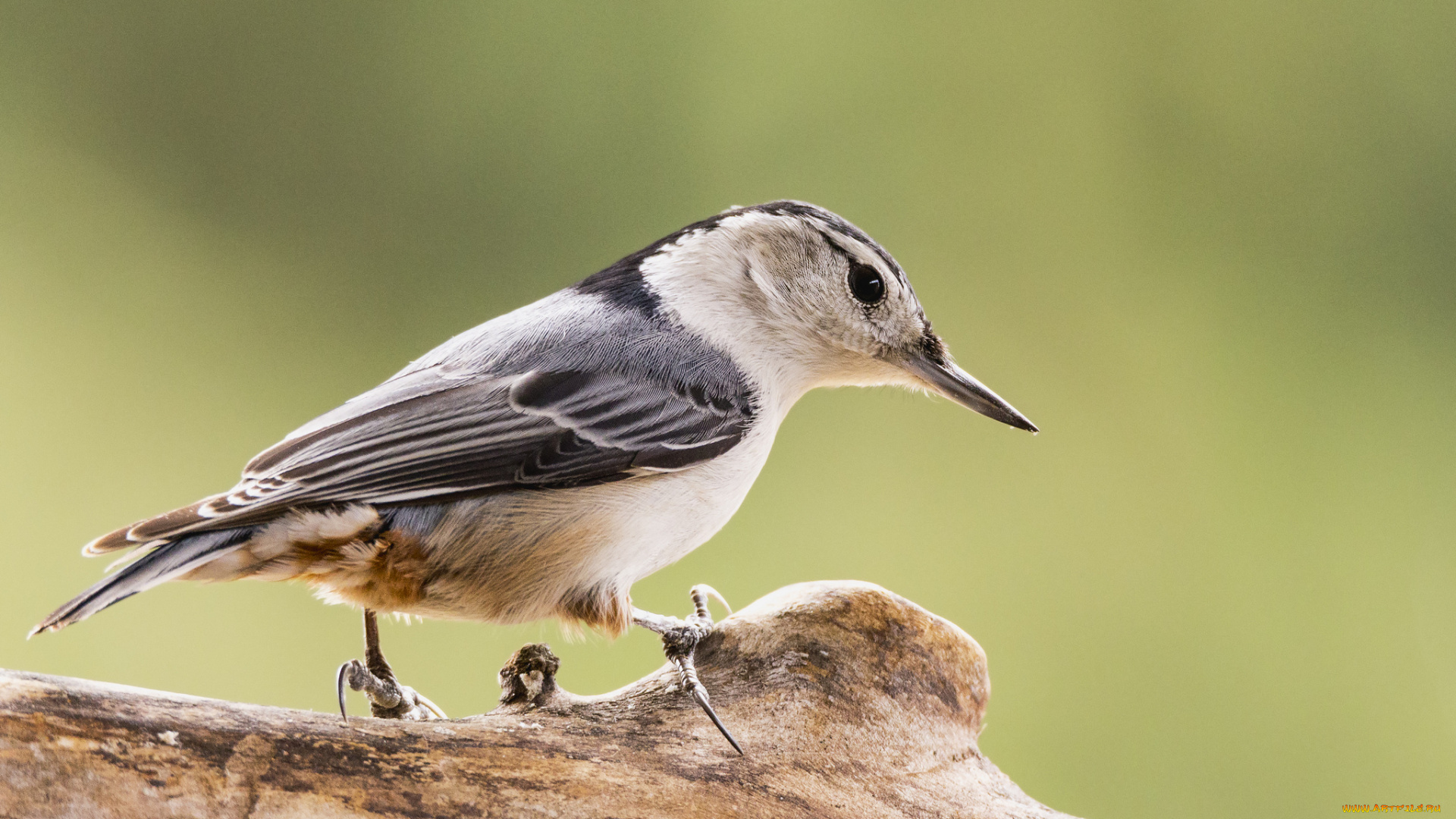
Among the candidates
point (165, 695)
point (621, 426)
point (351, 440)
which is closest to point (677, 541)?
point (621, 426)

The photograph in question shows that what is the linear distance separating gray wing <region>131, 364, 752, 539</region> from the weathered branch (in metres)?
0.22

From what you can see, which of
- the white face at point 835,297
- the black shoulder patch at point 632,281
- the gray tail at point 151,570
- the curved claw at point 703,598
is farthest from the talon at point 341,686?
the white face at point 835,297

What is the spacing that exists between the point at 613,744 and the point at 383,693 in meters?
0.43

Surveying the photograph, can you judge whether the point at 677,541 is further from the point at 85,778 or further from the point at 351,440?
the point at 85,778

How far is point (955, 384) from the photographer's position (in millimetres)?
1637

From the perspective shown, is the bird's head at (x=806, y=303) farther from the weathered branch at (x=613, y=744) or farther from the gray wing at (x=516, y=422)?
the weathered branch at (x=613, y=744)

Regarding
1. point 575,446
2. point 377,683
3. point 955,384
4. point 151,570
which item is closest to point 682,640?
point 575,446

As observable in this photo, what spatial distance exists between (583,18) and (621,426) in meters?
1.65

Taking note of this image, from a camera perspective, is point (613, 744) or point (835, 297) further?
point (835, 297)

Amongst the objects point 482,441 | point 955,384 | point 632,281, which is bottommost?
point 482,441

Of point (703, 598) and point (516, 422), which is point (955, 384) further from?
point (516, 422)

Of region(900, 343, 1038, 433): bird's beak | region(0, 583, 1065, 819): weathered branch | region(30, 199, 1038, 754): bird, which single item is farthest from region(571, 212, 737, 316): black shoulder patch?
region(0, 583, 1065, 819): weathered branch

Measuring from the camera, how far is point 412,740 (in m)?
1.21

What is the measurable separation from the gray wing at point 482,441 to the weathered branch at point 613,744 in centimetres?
22
